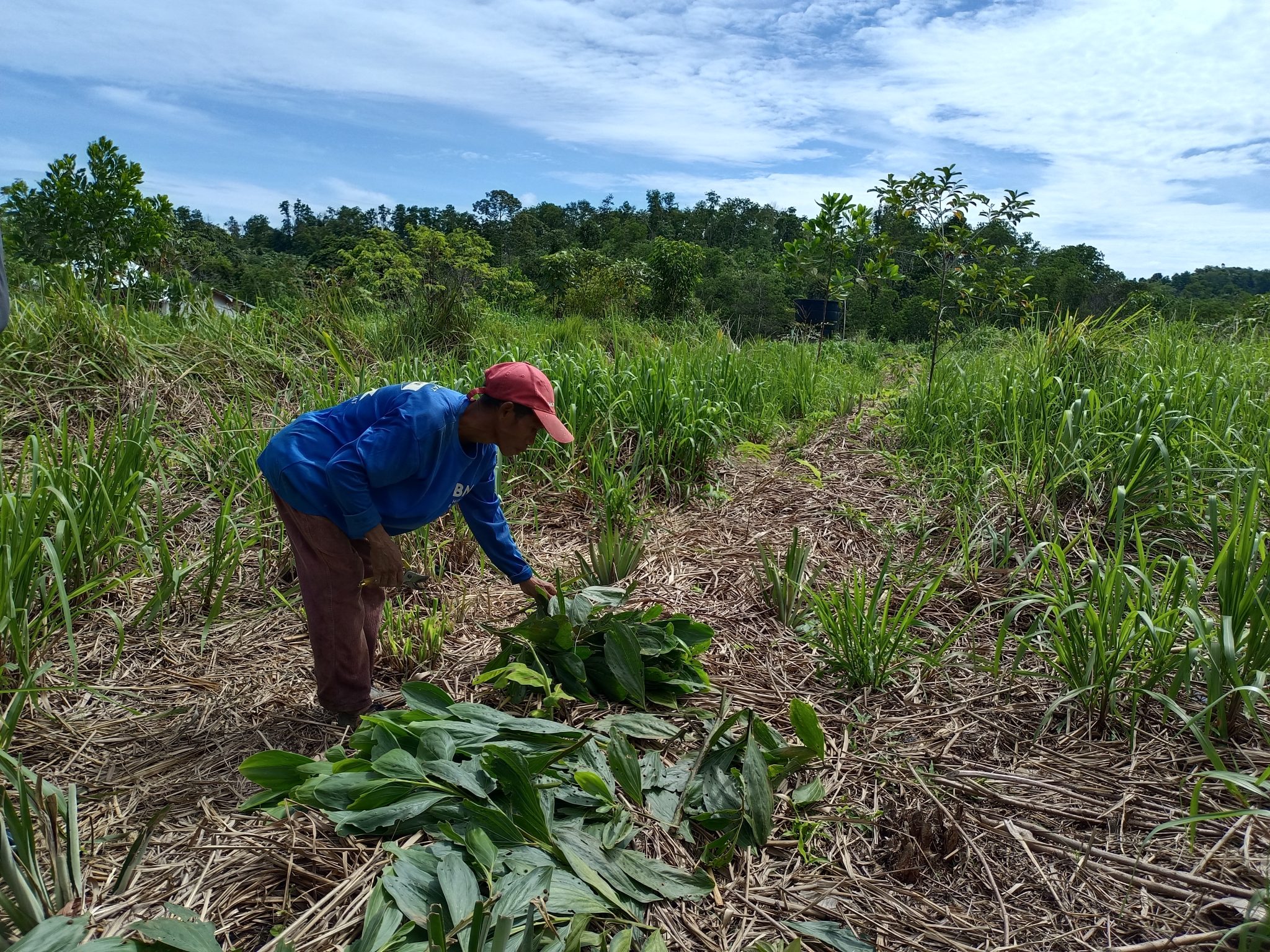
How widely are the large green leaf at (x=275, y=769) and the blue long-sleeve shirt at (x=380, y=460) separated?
1.79 feet

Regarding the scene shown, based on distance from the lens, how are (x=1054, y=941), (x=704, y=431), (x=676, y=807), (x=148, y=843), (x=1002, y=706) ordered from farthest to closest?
(x=704, y=431) → (x=1002, y=706) → (x=676, y=807) → (x=148, y=843) → (x=1054, y=941)

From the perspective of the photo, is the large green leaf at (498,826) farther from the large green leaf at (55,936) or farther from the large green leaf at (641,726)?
the large green leaf at (55,936)

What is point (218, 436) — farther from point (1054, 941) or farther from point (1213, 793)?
point (1213, 793)

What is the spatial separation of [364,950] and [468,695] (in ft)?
3.27

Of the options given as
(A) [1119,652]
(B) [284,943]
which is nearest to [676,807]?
(B) [284,943]

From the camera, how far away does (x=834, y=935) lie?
1.26 meters

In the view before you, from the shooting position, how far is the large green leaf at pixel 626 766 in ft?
4.83

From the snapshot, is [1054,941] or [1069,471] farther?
[1069,471]

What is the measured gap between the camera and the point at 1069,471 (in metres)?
2.79

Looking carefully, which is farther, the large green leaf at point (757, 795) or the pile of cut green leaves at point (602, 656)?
the pile of cut green leaves at point (602, 656)

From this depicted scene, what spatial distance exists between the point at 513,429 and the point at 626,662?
0.65 meters

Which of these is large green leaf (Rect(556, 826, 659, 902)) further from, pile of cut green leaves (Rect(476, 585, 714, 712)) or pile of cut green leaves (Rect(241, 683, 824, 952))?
pile of cut green leaves (Rect(476, 585, 714, 712))

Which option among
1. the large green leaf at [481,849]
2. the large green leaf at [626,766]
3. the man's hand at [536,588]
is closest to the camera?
the large green leaf at [481,849]

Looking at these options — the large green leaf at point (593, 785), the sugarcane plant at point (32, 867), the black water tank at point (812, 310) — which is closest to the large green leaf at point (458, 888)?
the large green leaf at point (593, 785)
